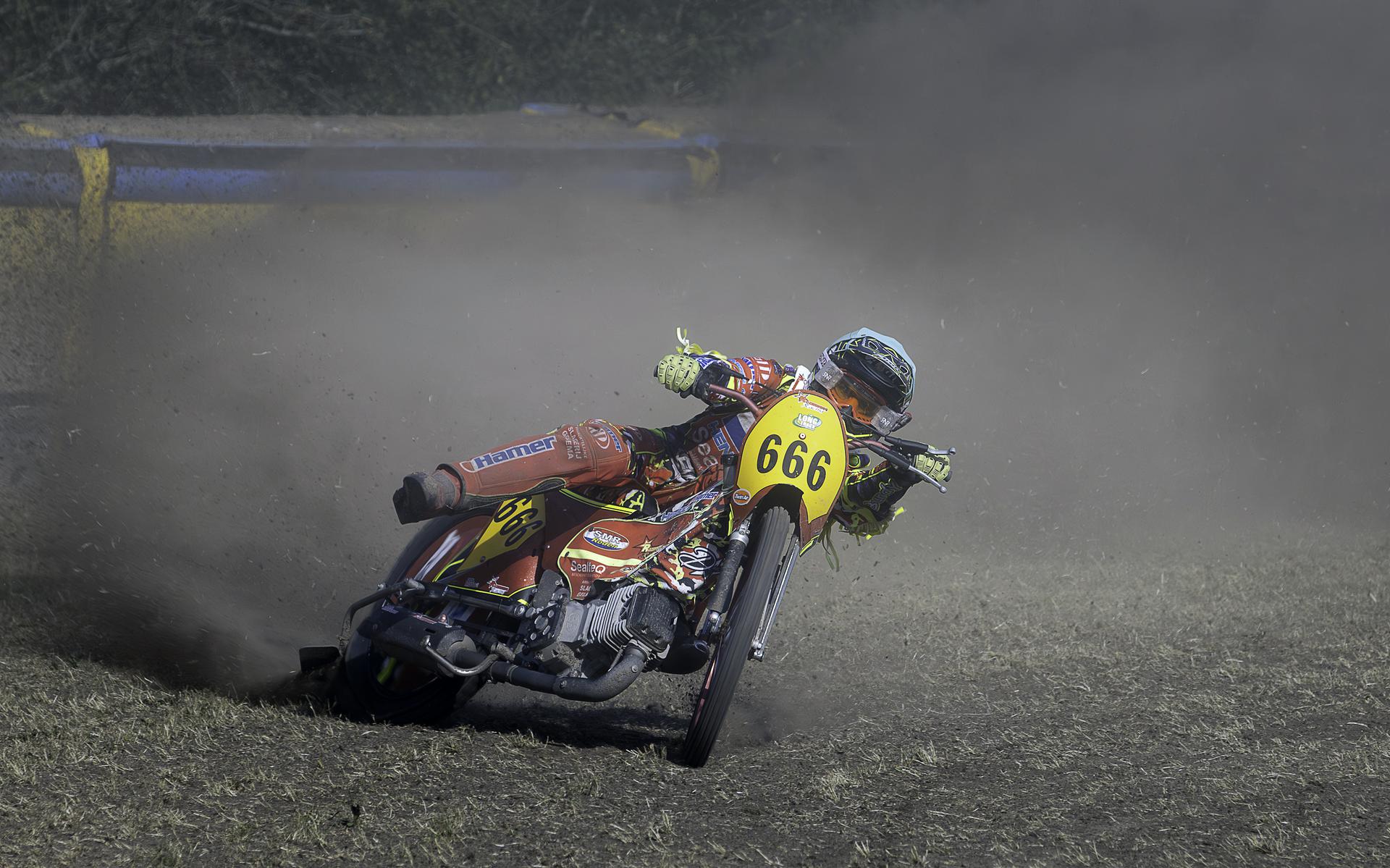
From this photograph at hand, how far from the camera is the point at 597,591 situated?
5.27 meters

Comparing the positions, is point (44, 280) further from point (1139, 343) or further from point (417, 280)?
point (1139, 343)

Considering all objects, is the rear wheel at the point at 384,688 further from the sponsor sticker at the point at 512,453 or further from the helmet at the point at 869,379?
the helmet at the point at 869,379

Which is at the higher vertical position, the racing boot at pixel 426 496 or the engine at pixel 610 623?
the racing boot at pixel 426 496

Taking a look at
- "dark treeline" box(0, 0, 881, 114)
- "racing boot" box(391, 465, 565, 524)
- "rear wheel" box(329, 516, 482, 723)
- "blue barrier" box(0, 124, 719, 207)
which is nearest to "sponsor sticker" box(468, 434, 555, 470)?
"racing boot" box(391, 465, 565, 524)

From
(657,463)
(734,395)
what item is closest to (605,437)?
(657,463)

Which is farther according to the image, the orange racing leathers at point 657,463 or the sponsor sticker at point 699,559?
the orange racing leathers at point 657,463

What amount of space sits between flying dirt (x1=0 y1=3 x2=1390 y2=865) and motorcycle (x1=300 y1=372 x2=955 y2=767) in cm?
31

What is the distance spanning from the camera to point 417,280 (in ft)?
38.9

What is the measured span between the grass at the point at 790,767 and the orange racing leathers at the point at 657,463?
97cm

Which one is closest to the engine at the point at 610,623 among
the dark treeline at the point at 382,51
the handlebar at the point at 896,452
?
the handlebar at the point at 896,452

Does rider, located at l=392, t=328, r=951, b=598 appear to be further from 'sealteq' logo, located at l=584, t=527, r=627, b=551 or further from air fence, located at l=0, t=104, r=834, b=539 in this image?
air fence, located at l=0, t=104, r=834, b=539

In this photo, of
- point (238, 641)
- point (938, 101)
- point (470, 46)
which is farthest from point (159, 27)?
point (238, 641)

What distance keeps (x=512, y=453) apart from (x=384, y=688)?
1168 mm

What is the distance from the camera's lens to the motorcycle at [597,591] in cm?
489
